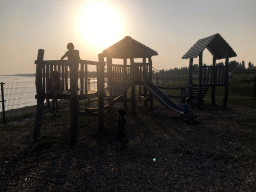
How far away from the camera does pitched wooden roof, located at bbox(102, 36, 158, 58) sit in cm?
1223

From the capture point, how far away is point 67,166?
5012 mm

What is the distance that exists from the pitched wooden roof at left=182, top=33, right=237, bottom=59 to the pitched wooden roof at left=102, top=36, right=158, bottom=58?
10.4ft

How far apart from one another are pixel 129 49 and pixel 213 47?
7.58 m

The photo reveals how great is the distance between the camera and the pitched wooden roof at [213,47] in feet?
44.2

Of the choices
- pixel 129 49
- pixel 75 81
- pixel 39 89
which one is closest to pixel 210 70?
pixel 129 49

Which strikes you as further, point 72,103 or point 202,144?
point 202,144

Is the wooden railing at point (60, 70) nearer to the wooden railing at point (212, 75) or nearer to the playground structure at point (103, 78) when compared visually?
the playground structure at point (103, 78)

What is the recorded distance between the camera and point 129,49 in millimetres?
12266

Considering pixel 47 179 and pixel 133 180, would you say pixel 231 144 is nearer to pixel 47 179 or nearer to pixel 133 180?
pixel 133 180

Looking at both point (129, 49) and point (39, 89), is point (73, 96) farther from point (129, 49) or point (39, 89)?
point (129, 49)

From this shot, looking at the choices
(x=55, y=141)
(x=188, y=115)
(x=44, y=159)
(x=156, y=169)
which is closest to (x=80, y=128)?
(x=55, y=141)

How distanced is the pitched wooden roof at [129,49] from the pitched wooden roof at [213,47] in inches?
124

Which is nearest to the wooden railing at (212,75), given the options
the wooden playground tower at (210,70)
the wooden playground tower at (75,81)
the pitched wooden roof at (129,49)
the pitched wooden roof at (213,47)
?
the wooden playground tower at (210,70)

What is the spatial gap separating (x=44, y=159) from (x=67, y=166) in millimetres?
896
